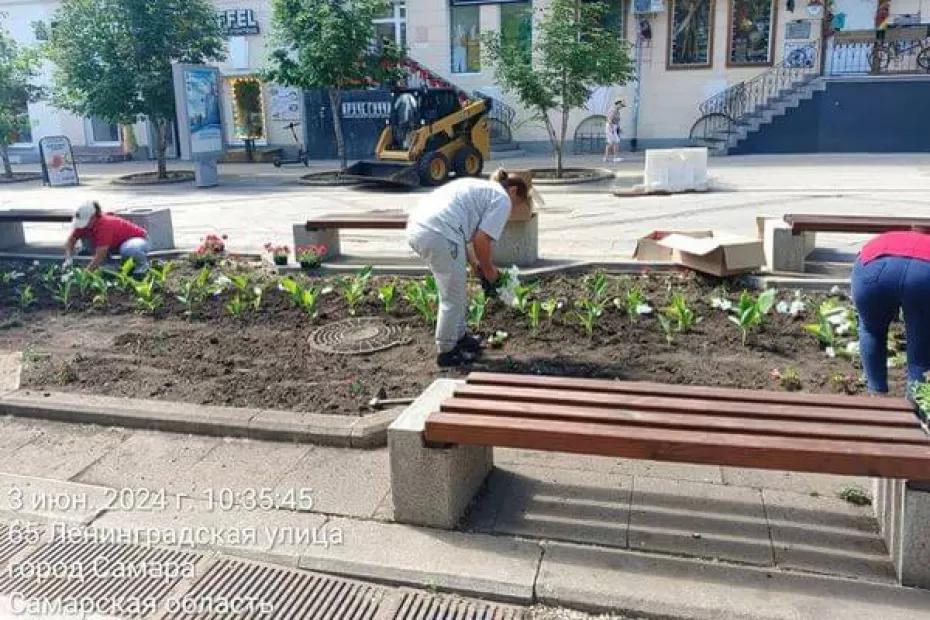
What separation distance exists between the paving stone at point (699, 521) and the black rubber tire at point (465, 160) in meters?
14.3

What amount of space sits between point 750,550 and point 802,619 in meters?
0.48

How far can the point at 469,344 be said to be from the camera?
18.4ft

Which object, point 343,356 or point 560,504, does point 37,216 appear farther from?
point 560,504

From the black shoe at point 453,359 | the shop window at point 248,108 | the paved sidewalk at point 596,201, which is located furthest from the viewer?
the shop window at point 248,108

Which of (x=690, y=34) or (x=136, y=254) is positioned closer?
(x=136, y=254)

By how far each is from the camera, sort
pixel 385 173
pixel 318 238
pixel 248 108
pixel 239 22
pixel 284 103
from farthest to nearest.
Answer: pixel 248 108 < pixel 284 103 < pixel 239 22 < pixel 385 173 < pixel 318 238

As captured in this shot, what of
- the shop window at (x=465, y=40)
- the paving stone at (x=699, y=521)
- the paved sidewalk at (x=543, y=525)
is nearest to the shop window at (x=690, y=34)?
the shop window at (x=465, y=40)

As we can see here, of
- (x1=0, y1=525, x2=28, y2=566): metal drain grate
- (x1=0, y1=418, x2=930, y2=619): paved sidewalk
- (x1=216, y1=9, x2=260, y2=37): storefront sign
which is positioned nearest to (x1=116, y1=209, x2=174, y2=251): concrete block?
(x1=0, y1=418, x2=930, y2=619): paved sidewalk

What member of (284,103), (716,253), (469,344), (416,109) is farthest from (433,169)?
(284,103)

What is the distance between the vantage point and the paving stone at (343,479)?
390 centimetres

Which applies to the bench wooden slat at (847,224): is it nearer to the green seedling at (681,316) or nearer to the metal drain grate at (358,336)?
the green seedling at (681,316)

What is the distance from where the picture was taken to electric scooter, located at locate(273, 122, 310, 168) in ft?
81.0

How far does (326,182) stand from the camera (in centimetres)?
1925

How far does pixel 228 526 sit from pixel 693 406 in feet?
7.35
